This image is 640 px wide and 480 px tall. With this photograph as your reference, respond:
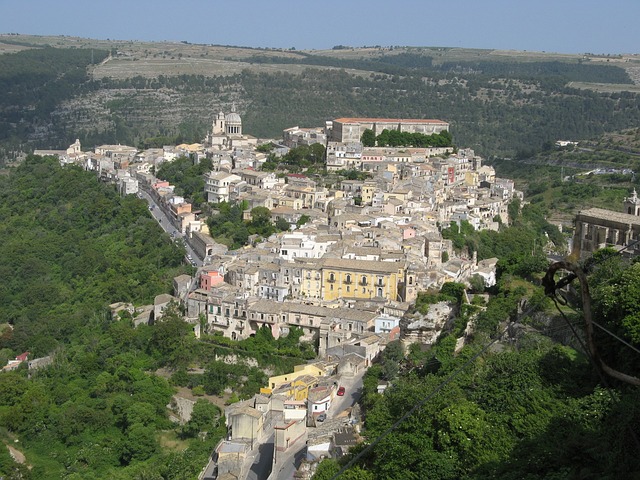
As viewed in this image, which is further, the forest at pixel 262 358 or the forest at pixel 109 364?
the forest at pixel 109 364

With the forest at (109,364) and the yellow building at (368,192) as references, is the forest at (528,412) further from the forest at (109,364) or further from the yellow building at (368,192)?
the yellow building at (368,192)

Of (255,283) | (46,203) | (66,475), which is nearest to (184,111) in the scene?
(46,203)

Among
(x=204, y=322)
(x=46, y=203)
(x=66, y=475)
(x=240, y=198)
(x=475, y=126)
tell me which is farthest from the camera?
(x=475, y=126)

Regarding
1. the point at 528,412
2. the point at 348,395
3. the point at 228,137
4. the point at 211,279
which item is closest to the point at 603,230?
the point at 348,395

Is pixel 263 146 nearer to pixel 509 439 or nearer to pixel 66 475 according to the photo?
pixel 66 475

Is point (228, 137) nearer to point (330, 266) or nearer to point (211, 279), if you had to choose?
point (211, 279)

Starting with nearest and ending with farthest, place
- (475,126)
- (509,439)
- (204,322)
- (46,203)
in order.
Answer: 1. (509,439)
2. (204,322)
3. (46,203)
4. (475,126)

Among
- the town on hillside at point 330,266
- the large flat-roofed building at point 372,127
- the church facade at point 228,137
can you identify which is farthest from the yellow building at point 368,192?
the church facade at point 228,137
